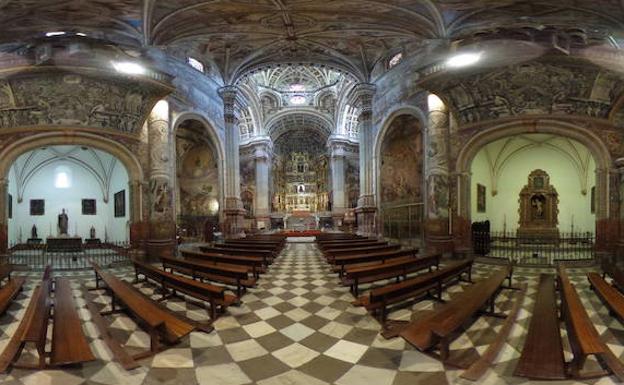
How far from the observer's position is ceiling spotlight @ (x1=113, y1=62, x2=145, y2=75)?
36.3 feet

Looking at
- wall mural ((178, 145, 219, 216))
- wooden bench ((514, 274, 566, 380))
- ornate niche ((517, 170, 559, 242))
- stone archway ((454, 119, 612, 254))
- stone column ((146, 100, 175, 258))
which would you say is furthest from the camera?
wall mural ((178, 145, 219, 216))

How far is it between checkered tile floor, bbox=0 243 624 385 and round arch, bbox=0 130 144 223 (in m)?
6.65

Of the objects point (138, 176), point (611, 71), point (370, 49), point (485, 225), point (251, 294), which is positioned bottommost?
point (251, 294)

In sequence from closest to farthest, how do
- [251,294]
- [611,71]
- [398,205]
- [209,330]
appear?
[209,330] → [251,294] → [611,71] → [398,205]

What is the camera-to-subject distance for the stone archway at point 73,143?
36.5ft

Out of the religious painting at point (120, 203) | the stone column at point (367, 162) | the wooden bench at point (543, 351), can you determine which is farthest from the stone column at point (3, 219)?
the stone column at point (367, 162)

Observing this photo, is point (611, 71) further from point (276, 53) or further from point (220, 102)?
point (220, 102)

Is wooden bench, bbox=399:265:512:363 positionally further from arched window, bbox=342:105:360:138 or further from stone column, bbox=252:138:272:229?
stone column, bbox=252:138:272:229

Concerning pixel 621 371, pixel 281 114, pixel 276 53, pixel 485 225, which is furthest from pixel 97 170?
pixel 621 371

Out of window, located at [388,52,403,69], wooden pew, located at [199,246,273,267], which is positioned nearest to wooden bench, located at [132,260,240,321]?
wooden pew, located at [199,246,273,267]

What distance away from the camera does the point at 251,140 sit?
32219 mm

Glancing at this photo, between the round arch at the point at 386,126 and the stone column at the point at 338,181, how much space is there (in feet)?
51.5

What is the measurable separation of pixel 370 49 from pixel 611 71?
10077mm

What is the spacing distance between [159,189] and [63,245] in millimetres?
6869
